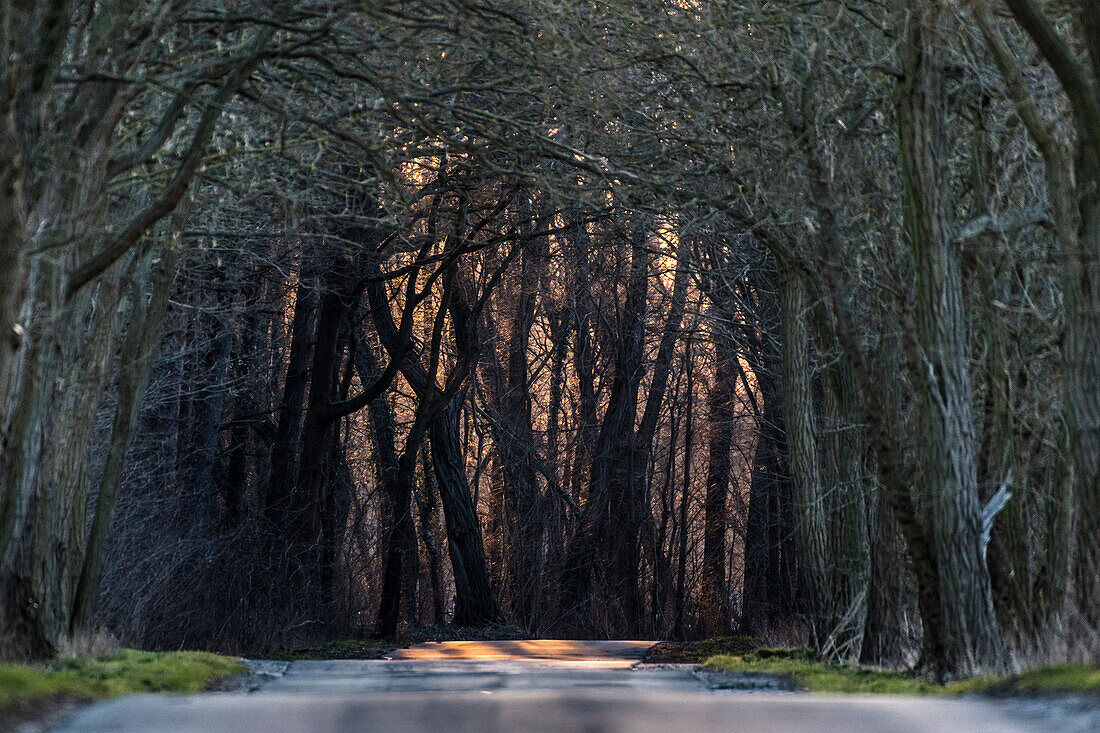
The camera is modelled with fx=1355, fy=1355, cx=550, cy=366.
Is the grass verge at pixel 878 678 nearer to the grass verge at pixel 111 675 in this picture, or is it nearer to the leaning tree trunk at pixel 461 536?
the grass verge at pixel 111 675

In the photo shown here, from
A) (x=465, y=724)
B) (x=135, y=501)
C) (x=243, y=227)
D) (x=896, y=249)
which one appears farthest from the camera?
(x=135, y=501)

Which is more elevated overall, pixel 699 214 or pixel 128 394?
pixel 699 214

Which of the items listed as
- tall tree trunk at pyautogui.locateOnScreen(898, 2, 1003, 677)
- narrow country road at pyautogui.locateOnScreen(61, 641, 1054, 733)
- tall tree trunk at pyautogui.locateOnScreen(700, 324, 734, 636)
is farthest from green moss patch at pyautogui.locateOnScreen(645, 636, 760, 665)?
tall tree trunk at pyautogui.locateOnScreen(700, 324, 734, 636)

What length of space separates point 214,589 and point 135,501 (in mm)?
3421

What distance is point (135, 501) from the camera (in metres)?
19.6

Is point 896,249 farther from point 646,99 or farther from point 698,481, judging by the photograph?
point 698,481

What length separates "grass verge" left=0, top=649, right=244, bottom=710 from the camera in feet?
23.3

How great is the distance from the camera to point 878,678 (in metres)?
10.1

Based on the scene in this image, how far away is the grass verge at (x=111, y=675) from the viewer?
7090 millimetres

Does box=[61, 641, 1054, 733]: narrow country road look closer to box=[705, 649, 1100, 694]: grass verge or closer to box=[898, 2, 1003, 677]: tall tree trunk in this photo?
box=[705, 649, 1100, 694]: grass verge

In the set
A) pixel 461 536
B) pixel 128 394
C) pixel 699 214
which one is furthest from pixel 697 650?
pixel 461 536

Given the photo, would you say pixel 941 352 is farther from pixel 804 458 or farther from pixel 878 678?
pixel 804 458

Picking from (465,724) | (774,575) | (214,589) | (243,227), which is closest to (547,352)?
(774,575)

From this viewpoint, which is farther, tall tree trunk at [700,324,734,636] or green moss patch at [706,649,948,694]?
A: tall tree trunk at [700,324,734,636]
